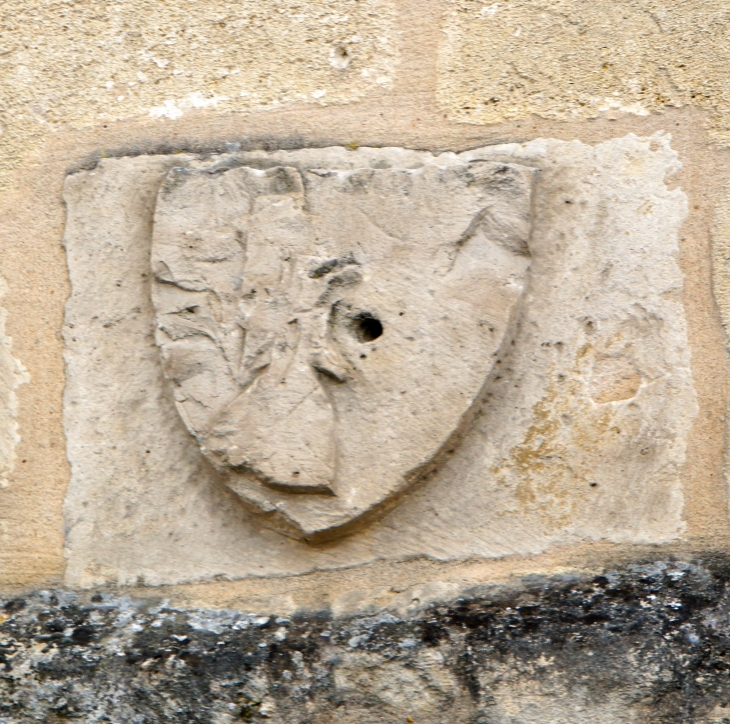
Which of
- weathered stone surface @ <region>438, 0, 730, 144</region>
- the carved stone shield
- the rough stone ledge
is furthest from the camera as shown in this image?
weathered stone surface @ <region>438, 0, 730, 144</region>

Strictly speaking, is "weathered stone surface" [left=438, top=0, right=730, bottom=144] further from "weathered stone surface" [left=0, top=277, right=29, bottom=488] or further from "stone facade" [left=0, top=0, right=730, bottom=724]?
"weathered stone surface" [left=0, top=277, right=29, bottom=488]

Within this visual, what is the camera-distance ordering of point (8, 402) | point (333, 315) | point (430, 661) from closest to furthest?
1. point (430, 661)
2. point (333, 315)
3. point (8, 402)

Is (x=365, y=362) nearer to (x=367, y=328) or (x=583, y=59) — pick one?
(x=367, y=328)

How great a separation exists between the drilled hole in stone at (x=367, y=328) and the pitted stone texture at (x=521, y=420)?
0.63 ft

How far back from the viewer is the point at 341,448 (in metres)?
1.69

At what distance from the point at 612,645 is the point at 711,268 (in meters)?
0.60

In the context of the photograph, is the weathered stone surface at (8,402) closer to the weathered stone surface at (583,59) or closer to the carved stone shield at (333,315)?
the carved stone shield at (333,315)

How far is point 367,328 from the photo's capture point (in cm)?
174

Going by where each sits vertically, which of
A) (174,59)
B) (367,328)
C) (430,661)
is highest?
(174,59)

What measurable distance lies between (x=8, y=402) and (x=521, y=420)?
843 mm

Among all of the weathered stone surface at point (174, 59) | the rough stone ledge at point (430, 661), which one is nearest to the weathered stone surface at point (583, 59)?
the weathered stone surface at point (174, 59)

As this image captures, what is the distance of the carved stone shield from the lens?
1.69m

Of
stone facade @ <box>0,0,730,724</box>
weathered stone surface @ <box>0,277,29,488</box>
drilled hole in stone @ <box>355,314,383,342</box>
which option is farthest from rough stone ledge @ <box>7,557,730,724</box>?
drilled hole in stone @ <box>355,314,383,342</box>

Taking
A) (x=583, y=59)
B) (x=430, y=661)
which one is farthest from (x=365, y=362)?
(x=583, y=59)
